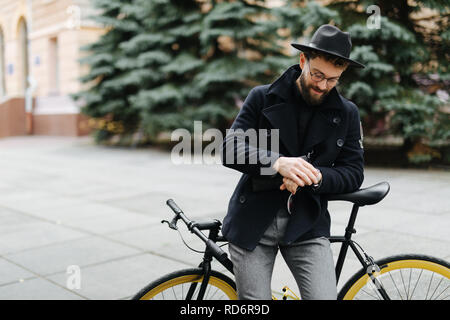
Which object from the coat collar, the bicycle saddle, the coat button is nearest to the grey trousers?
the bicycle saddle

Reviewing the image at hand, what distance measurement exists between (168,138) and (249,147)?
1643 centimetres

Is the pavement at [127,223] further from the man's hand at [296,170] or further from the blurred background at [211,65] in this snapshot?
the man's hand at [296,170]

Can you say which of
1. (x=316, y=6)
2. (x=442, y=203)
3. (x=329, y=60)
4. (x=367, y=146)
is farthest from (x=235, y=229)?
(x=367, y=146)

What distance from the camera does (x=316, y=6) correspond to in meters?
10.7

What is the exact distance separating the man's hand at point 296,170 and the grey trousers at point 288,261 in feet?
0.95

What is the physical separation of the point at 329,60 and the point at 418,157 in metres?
8.94

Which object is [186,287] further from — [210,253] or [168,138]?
[168,138]

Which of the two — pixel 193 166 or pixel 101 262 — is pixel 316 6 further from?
pixel 101 262

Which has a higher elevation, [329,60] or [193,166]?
[329,60]

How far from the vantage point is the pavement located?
4.79 meters

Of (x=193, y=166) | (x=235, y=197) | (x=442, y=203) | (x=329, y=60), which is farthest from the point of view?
(x=193, y=166)

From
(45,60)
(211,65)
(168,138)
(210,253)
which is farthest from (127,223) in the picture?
(45,60)

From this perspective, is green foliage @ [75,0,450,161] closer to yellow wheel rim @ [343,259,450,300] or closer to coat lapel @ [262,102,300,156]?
yellow wheel rim @ [343,259,450,300]
